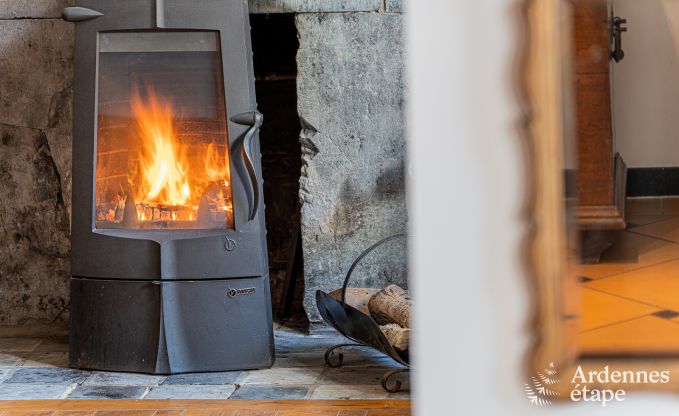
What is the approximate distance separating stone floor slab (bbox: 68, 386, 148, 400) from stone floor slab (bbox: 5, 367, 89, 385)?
0.10 metres

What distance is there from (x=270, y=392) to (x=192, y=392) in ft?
0.80

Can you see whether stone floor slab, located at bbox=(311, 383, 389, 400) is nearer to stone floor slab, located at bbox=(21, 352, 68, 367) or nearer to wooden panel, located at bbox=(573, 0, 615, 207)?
stone floor slab, located at bbox=(21, 352, 68, 367)

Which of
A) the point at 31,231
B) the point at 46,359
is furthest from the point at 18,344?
the point at 31,231

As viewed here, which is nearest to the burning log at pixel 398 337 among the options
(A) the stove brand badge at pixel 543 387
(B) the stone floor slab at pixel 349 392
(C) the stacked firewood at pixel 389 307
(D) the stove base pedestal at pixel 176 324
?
(C) the stacked firewood at pixel 389 307

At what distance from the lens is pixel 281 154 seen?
398cm

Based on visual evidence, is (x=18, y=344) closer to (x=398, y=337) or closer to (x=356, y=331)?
(x=356, y=331)

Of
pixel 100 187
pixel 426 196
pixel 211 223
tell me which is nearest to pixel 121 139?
pixel 100 187

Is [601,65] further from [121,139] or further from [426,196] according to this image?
[121,139]

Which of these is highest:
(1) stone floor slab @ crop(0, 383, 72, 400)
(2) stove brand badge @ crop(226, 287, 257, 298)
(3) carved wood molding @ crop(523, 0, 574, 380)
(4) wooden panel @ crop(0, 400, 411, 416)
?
(3) carved wood molding @ crop(523, 0, 574, 380)

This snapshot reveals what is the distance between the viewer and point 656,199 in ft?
5.02

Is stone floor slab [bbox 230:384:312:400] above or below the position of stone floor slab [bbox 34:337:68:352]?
below

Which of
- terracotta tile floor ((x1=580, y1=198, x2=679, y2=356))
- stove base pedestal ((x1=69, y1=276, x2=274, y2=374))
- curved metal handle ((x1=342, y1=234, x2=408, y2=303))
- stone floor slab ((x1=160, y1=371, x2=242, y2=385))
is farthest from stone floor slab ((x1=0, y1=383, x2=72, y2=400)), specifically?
terracotta tile floor ((x1=580, y1=198, x2=679, y2=356))

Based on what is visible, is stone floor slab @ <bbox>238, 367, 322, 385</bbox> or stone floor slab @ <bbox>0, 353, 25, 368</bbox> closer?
stone floor slab @ <bbox>238, 367, 322, 385</bbox>

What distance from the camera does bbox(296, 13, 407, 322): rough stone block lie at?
3.54 metres
